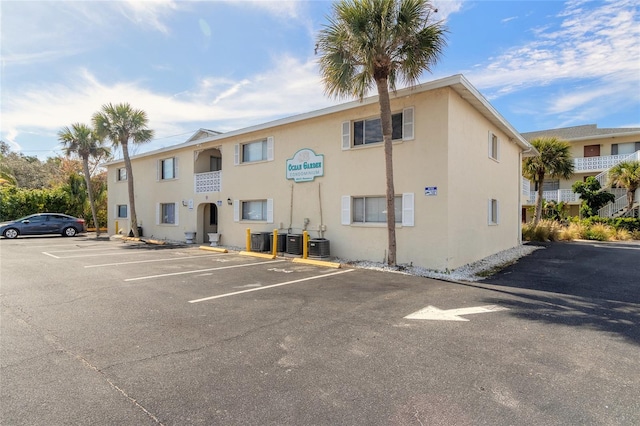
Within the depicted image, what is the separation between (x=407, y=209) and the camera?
10.5 metres

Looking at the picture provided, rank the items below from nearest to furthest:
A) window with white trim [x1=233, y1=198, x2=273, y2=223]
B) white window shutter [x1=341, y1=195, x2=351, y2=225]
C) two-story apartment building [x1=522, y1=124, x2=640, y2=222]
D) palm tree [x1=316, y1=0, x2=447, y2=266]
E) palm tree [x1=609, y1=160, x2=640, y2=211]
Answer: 1. palm tree [x1=316, y1=0, x2=447, y2=266]
2. white window shutter [x1=341, y1=195, x2=351, y2=225]
3. window with white trim [x1=233, y1=198, x2=273, y2=223]
4. palm tree [x1=609, y1=160, x2=640, y2=211]
5. two-story apartment building [x1=522, y1=124, x2=640, y2=222]

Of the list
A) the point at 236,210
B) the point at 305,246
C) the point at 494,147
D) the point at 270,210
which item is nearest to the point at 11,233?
the point at 236,210

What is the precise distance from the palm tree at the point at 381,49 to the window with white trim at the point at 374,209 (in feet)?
2.57

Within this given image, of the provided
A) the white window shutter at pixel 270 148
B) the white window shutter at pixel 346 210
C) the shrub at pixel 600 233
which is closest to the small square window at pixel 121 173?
the white window shutter at pixel 270 148

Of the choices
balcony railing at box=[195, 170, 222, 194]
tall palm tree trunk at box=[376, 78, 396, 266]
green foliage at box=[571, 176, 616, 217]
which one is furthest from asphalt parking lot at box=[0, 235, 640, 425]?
green foliage at box=[571, 176, 616, 217]

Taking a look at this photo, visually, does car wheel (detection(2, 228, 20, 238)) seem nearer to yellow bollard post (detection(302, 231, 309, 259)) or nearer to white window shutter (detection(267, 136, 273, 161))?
white window shutter (detection(267, 136, 273, 161))

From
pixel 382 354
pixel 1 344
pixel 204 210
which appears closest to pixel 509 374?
pixel 382 354

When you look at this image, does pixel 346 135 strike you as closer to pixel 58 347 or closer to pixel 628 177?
pixel 58 347

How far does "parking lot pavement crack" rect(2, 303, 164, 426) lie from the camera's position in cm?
306

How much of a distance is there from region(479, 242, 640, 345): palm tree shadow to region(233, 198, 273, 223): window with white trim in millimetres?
8773

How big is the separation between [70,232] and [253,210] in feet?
52.3

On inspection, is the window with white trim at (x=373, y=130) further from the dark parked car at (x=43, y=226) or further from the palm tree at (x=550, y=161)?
the dark parked car at (x=43, y=226)

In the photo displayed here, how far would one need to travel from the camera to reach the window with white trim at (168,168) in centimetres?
1951

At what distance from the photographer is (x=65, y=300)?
6555 mm
